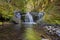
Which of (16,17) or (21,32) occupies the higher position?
(16,17)

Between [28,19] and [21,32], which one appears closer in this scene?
[21,32]

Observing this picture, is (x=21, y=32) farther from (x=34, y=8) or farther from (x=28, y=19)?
(x=34, y=8)

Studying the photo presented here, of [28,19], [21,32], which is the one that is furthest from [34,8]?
[21,32]

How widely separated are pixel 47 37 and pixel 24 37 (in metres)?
0.28

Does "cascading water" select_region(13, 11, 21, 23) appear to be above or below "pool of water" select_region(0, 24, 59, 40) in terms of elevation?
above

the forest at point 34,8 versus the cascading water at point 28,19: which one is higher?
the forest at point 34,8

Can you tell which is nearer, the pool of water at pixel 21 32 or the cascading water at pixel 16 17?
the pool of water at pixel 21 32

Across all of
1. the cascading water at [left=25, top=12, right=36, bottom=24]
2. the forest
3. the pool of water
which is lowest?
the pool of water

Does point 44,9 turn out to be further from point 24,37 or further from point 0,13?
point 0,13

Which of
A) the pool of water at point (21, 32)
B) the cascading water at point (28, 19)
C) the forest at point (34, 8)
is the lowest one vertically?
the pool of water at point (21, 32)

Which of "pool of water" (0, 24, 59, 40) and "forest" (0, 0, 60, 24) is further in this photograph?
"forest" (0, 0, 60, 24)

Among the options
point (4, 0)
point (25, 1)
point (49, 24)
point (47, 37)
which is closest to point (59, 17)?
point (49, 24)

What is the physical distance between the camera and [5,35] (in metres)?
1.80

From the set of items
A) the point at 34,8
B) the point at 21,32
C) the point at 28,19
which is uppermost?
the point at 34,8
